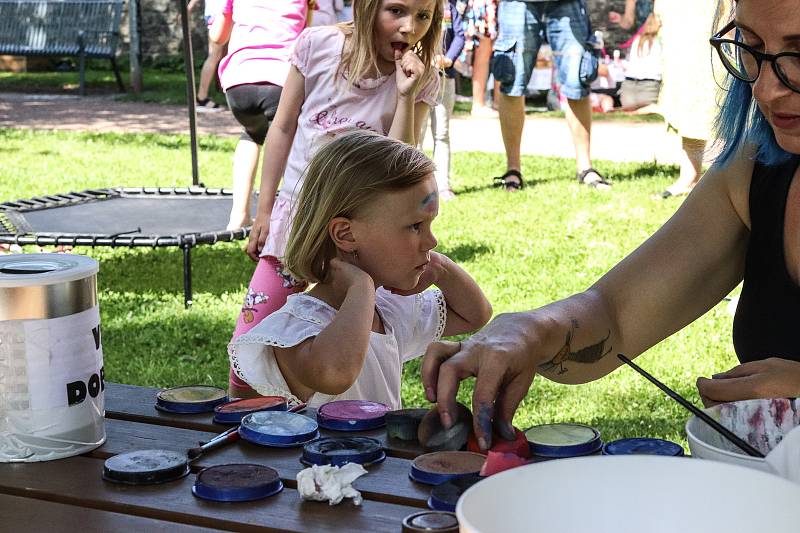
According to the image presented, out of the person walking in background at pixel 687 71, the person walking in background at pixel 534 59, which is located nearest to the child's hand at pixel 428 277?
the person walking in background at pixel 687 71

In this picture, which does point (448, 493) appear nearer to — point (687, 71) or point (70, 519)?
point (70, 519)

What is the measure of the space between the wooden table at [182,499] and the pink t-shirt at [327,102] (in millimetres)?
1917

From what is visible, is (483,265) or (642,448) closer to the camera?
(642,448)

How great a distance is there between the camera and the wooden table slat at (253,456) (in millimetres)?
1222

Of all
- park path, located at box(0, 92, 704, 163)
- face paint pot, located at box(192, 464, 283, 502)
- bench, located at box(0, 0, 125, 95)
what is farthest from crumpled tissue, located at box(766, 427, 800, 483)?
bench, located at box(0, 0, 125, 95)

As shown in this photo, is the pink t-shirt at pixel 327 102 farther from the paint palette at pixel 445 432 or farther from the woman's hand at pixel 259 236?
the paint palette at pixel 445 432

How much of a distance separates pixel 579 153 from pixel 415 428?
615 cm

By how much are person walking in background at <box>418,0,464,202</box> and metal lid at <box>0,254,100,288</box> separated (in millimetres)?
5287

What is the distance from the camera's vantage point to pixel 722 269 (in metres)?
1.91

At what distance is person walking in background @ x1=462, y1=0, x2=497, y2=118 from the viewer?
815 centimetres

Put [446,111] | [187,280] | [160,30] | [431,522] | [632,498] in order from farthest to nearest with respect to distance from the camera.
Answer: [160,30] → [446,111] → [187,280] → [431,522] → [632,498]

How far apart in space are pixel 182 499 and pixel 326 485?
158 millimetres

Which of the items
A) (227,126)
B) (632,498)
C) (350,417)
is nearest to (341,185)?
(350,417)

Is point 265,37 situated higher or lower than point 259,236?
higher
